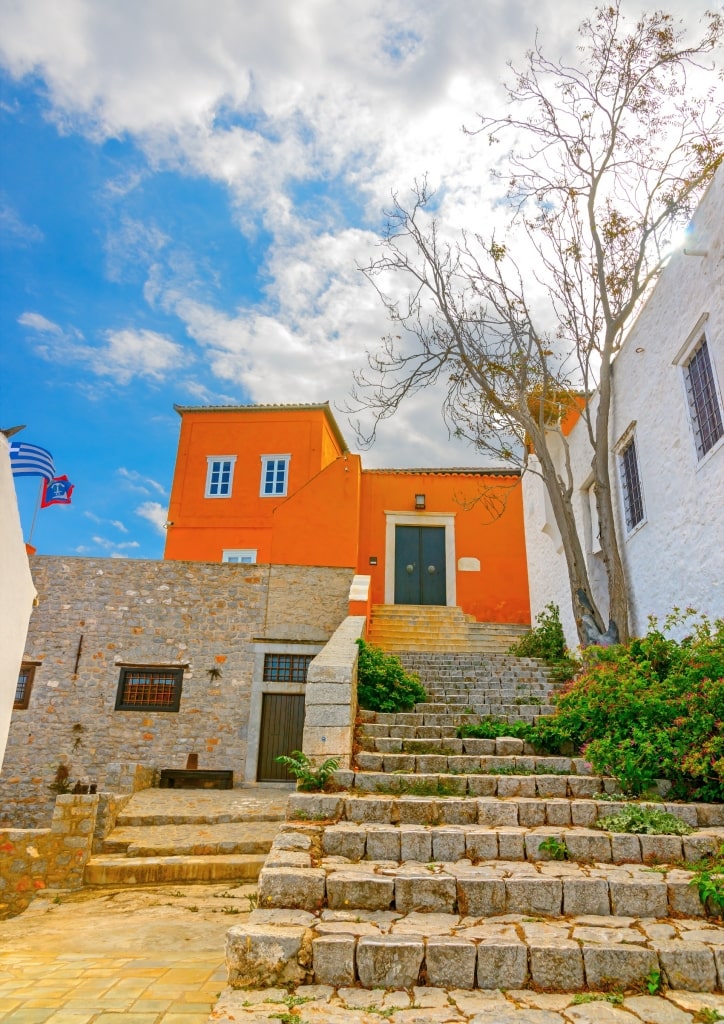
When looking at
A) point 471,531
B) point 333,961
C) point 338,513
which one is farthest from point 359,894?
point 471,531

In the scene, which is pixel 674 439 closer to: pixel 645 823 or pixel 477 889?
→ pixel 645 823

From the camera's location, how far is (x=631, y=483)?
931 centimetres

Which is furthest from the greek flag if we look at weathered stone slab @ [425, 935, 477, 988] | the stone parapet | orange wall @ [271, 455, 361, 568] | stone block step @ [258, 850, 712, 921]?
weathered stone slab @ [425, 935, 477, 988]

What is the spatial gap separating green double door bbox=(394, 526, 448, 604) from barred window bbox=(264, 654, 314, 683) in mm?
3624

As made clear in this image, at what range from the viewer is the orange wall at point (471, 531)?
50.9 feet

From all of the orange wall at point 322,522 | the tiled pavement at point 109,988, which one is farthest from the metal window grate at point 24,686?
the tiled pavement at point 109,988

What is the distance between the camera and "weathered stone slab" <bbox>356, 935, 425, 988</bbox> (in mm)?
3197

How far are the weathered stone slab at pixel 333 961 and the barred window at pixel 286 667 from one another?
920 cm

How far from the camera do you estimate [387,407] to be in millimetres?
11258

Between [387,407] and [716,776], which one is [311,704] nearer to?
[716,776]

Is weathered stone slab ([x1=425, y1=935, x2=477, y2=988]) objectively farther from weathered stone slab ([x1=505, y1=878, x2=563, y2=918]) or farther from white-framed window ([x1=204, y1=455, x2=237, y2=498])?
white-framed window ([x1=204, y1=455, x2=237, y2=498])

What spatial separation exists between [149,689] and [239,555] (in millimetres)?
5326

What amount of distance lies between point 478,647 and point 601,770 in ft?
23.1

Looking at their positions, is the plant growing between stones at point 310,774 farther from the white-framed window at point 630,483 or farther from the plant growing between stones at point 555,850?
the white-framed window at point 630,483
